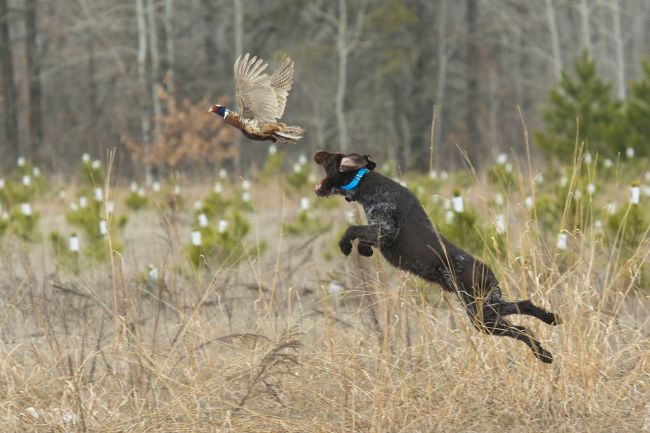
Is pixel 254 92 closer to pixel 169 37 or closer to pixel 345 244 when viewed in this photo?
pixel 345 244

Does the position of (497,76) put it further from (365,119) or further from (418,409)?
(418,409)

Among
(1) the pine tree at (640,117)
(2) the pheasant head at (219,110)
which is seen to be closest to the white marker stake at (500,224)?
(2) the pheasant head at (219,110)

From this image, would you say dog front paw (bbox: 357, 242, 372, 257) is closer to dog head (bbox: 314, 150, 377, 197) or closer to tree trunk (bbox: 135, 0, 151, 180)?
dog head (bbox: 314, 150, 377, 197)

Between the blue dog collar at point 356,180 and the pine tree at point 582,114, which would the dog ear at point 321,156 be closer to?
the blue dog collar at point 356,180

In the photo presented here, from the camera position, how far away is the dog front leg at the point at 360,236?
2.58 meters

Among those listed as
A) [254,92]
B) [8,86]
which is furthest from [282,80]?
[8,86]

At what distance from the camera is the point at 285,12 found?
19.3 metres

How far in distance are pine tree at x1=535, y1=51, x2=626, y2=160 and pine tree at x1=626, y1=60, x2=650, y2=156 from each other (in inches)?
7.4

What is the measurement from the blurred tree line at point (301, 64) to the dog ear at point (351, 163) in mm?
13195

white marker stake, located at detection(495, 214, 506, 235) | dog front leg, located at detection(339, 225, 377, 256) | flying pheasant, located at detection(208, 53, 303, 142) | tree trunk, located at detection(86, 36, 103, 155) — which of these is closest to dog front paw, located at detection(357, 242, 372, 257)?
dog front leg, located at detection(339, 225, 377, 256)

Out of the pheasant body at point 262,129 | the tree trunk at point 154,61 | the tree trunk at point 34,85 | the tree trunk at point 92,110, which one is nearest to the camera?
the pheasant body at point 262,129

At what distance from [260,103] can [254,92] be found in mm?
51

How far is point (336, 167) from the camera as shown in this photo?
259cm

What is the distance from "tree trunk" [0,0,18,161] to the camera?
64.7 ft
